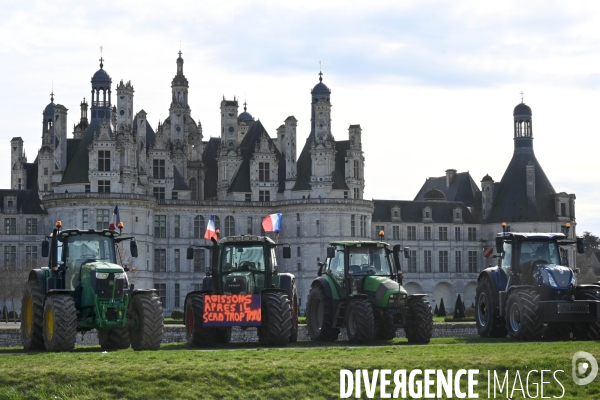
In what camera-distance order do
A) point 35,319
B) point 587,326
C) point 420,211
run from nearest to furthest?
point 35,319 → point 587,326 → point 420,211

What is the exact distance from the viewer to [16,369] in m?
26.1

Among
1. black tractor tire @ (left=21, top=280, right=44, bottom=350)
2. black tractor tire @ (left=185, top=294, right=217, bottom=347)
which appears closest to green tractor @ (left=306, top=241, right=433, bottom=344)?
black tractor tire @ (left=185, top=294, right=217, bottom=347)

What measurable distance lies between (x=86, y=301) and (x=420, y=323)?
31.5 ft

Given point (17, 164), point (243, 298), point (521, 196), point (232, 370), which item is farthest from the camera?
point (521, 196)

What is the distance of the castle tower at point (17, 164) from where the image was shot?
93.3 metres

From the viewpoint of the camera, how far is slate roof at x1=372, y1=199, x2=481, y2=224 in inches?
3940

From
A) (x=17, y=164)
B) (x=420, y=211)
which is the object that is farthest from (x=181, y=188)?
(x=420, y=211)

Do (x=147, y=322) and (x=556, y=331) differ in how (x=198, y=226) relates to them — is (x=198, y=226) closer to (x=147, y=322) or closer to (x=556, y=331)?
(x=556, y=331)

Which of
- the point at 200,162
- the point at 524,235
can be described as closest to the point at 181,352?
the point at 524,235

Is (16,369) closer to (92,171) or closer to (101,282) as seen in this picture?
(101,282)

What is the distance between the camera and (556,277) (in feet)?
117

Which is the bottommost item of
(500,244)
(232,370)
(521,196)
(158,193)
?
(232,370)

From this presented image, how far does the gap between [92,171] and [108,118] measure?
18.7ft

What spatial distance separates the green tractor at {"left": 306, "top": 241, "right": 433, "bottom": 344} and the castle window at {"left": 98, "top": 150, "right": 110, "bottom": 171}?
157 ft
